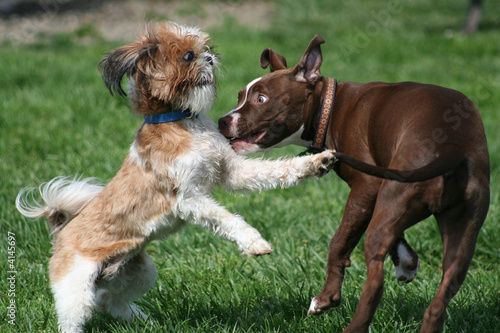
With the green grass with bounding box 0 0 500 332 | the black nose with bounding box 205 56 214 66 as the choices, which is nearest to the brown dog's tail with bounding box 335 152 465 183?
the green grass with bounding box 0 0 500 332

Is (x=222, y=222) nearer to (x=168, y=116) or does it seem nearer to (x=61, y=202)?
(x=168, y=116)

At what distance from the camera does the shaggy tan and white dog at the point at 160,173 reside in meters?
3.53

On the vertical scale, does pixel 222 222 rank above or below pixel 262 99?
below

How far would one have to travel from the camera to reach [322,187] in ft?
20.3

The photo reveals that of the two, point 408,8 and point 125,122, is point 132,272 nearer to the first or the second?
point 125,122

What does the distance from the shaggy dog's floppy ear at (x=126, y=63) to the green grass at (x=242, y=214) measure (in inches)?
21.0

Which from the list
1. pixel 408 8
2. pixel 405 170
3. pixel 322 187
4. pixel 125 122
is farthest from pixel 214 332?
pixel 408 8

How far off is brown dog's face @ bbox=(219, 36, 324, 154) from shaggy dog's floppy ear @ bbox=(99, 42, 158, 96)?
0.67 meters

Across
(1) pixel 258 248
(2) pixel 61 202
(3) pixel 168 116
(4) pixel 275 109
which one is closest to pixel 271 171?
(4) pixel 275 109

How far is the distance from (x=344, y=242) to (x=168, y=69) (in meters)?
1.41

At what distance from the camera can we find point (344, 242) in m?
3.35

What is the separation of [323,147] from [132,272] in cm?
145

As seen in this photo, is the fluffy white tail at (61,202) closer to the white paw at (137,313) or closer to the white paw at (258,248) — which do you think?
the white paw at (137,313)

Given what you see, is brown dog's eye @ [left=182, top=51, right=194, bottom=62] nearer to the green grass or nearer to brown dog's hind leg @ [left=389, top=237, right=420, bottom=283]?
the green grass
